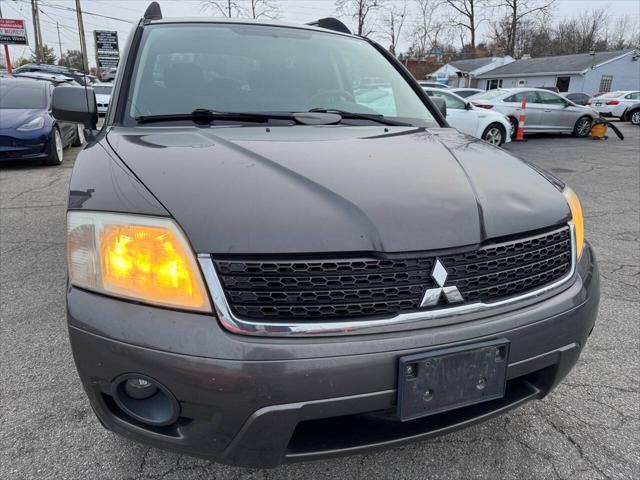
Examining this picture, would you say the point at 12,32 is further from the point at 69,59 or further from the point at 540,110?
the point at 69,59

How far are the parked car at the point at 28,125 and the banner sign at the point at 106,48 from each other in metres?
25.2

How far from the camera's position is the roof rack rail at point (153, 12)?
2.76m

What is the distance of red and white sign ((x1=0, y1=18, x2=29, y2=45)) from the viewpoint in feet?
69.8

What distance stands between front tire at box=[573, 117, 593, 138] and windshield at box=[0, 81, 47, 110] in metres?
14.3

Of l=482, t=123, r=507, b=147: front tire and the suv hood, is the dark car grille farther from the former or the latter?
l=482, t=123, r=507, b=147: front tire

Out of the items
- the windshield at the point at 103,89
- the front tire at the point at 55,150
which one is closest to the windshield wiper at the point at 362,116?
the front tire at the point at 55,150

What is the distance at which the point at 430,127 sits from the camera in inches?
92.8

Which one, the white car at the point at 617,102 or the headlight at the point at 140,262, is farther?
the white car at the point at 617,102

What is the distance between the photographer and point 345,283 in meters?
1.25

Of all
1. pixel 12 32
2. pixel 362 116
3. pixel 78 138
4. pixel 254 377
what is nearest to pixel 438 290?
pixel 254 377

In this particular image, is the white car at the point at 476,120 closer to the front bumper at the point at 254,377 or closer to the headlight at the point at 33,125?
the headlight at the point at 33,125

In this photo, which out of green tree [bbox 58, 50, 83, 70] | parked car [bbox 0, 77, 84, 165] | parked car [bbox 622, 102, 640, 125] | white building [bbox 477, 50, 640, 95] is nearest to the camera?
parked car [bbox 0, 77, 84, 165]

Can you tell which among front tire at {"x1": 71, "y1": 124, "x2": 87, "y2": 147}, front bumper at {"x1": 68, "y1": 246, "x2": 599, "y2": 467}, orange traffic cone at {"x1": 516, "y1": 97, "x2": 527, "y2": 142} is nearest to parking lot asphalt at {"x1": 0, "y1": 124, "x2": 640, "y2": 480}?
front bumper at {"x1": 68, "y1": 246, "x2": 599, "y2": 467}

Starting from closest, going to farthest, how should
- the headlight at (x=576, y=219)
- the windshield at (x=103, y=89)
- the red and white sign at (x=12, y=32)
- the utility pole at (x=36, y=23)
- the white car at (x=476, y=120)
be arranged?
the headlight at (x=576, y=219) < the white car at (x=476, y=120) < the windshield at (x=103, y=89) < the red and white sign at (x=12, y=32) < the utility pole at (x=36, y=23)
